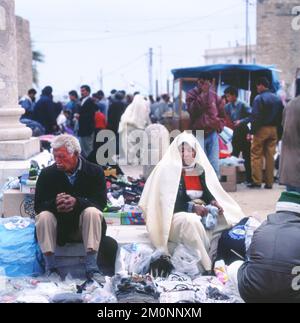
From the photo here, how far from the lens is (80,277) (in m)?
5.86

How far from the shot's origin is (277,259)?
3654 millimetres

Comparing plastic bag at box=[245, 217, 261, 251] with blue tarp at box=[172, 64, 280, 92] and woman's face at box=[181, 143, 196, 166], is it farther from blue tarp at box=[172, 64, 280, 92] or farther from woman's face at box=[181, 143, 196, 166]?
blue tarp at box=[172, 64, 280, 92]

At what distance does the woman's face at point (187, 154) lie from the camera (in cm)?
616

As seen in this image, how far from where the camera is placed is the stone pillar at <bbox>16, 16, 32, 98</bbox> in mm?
→ 23562

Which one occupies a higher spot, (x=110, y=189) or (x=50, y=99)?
(x=50, y=99)

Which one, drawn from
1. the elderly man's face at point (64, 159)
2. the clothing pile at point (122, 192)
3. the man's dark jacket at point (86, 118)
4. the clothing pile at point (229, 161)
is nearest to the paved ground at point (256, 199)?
the clothing pile at point (229, 161)

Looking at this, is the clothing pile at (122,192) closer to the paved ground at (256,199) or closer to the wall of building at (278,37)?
the paved ground at (256,199)

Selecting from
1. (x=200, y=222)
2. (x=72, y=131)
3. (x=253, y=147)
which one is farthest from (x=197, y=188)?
(x=72, y=131)

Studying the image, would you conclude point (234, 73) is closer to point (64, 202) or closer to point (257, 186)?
point (257, 186)

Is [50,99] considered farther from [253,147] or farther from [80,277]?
[80,277]

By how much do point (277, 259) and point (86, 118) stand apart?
9227 millimetres

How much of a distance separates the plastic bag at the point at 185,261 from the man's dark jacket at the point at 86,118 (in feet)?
22.8

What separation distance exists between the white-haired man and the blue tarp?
1009cm
